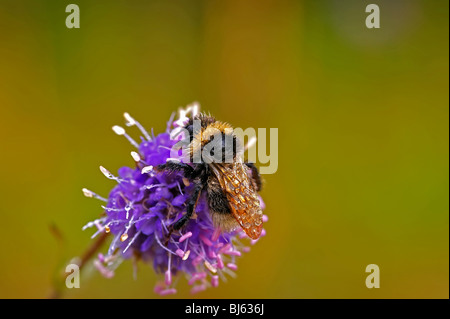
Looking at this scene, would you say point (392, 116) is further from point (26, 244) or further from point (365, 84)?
point (26, 244)

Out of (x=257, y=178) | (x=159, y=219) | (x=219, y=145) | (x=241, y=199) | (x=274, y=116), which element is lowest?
(x=159, y=219)

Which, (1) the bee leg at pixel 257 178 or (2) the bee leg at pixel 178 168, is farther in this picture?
(1) the bee leg at pixel 257 178

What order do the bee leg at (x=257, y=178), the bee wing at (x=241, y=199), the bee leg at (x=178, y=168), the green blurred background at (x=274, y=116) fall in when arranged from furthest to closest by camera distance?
the green blurred background at (x=274, y=116)
the bee leg at (x=257, y=178)
the bee leg at (x=178, y=168)
the bee wing at (x=241, y=199)

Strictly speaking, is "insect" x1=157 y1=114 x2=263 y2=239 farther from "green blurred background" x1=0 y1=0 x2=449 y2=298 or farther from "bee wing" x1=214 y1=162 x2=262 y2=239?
"green blurred background" x1=0 y1=0 x2=449 y2=298

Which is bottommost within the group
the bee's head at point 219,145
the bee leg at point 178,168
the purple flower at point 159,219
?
the purple flower at point 159,219

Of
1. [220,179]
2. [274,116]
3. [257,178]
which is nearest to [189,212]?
[220,179]

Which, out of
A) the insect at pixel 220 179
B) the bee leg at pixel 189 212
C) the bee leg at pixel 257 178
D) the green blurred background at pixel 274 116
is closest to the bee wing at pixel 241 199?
the insect at pixel 220 179

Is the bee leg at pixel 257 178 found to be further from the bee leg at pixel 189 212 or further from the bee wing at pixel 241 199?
the bee leg at pixel 189 212

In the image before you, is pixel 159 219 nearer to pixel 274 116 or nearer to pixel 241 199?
pixel 241 199
